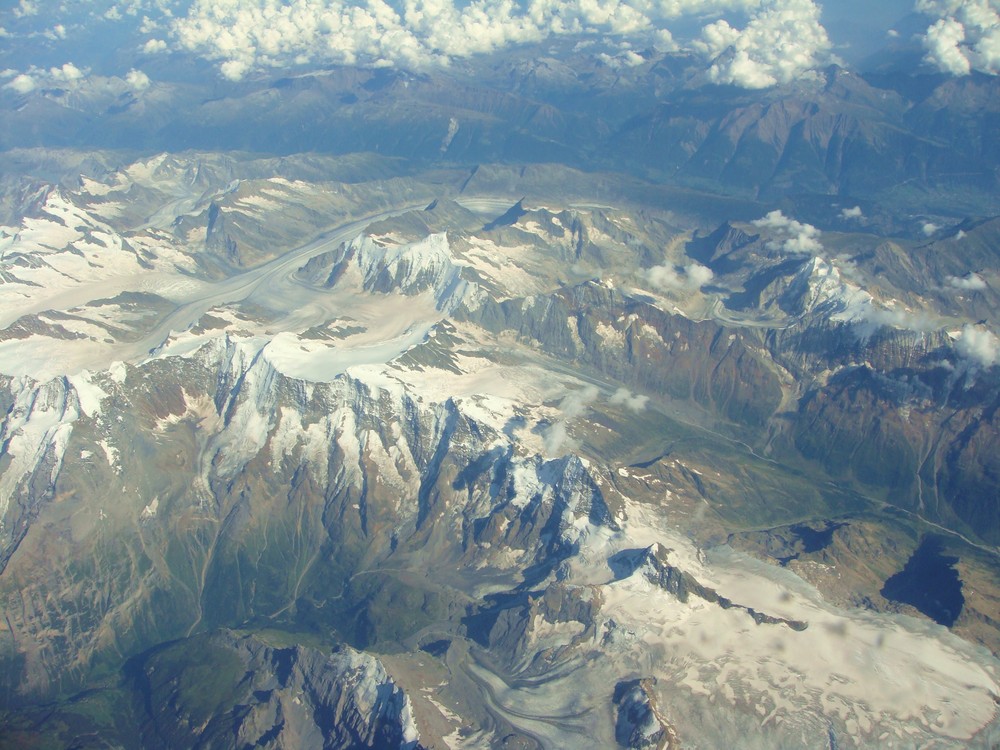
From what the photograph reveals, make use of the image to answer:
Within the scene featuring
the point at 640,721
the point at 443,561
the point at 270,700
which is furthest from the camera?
the point at 443,561

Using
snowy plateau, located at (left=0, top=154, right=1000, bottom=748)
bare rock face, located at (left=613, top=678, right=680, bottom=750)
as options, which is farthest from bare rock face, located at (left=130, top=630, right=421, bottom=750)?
bare rock face, located at (left=613, top=678, right=680, bottom=750)

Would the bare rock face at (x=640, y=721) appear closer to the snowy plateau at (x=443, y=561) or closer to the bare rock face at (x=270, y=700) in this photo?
the snowy plateau at (x=443, y=561)

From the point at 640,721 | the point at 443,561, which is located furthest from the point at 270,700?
the point at 640,721

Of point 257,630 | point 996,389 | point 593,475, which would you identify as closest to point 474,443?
point 593,475

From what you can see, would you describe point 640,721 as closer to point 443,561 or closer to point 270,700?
point 270,700

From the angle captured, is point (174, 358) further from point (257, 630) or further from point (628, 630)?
point (628, 630)

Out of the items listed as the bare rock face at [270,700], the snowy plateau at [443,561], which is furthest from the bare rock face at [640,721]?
the bare rock face at [270,700]

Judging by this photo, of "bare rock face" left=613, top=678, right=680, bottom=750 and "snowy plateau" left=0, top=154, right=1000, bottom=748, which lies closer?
"bare rock face" left=613, top=678, right=680, bottom=750

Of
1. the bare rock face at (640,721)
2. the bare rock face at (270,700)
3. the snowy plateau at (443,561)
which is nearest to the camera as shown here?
the bare rock face at (640,721)

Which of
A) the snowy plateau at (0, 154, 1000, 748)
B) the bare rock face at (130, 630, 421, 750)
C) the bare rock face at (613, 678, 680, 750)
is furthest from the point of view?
the snowy plateau at (0, 154, 1000, 748)

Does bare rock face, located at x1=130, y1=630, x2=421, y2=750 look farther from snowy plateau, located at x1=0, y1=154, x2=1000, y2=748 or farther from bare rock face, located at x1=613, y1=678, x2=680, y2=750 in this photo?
bare rock face, located at x1=613, y1=678, x2=680, y2=750

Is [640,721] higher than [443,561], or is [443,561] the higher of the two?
[640,721]

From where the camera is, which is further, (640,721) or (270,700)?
(270,700)
